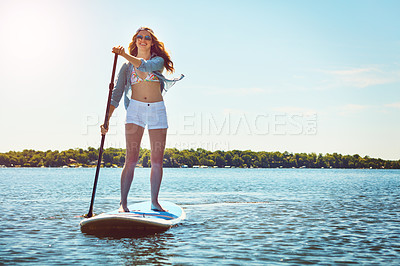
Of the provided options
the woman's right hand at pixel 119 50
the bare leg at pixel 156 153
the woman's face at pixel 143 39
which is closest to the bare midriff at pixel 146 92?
the bare leg at pixel 156 153

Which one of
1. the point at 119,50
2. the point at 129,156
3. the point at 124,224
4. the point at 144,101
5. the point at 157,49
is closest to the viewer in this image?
the point at 119,50

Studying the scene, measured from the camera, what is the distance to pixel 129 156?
28.1 feet

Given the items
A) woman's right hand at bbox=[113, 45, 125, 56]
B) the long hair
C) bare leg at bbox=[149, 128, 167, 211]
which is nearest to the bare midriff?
the long hair

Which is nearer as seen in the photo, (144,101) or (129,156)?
(129,156)

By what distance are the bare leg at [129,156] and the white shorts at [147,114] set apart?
0.14m

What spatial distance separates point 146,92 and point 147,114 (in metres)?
0.43

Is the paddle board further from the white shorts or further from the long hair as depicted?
the long hair

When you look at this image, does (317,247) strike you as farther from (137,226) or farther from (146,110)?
(146,110)

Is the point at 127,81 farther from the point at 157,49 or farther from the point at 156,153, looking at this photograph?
the point at 156,153

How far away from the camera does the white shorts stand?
28.4 feet

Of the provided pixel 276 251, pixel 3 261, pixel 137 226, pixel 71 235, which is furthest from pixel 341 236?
pixel 3 261

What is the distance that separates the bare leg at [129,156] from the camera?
8562mm

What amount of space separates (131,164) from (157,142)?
705mm

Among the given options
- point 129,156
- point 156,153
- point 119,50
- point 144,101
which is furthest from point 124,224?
point 119,50
